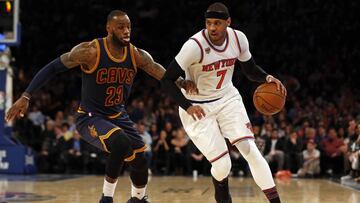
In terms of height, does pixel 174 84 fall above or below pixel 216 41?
below

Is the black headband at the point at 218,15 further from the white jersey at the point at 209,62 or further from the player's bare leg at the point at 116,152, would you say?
the player's bare leg at the point at 116,152

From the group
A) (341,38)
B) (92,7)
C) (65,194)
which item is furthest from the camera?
(92,7)

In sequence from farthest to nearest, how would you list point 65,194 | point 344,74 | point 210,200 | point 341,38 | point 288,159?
point 341,38, point 344,74, point 288,159, point 65,194, point 210,200

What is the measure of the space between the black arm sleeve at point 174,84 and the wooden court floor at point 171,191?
2.72 m

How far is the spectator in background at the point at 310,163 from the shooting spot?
13.5 m

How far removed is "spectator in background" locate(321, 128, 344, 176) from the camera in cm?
1356

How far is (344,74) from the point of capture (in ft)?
59.1

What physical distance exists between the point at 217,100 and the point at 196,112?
1.40ft

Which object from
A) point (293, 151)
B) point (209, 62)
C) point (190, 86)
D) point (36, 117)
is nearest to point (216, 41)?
point (209, 62)

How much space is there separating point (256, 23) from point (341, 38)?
2.45m

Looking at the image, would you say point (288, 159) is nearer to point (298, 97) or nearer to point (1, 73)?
point (298, 97)

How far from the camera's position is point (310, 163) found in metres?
13.6

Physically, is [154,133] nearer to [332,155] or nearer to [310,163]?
[310,163]

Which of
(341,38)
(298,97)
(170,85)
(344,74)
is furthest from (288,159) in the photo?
(170,85)
